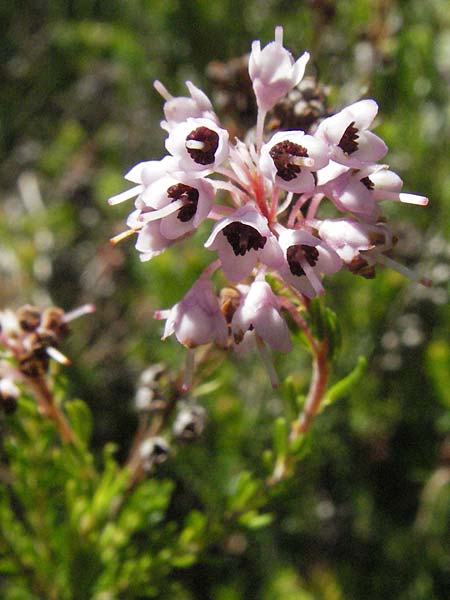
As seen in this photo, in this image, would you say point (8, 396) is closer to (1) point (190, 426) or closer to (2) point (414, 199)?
(1) point (190, 426)

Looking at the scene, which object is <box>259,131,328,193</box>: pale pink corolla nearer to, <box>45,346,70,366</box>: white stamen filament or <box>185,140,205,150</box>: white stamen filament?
<box>185,140,205,150</box>: white stamen filament

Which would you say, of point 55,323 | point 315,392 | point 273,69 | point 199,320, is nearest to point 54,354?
point 55,323

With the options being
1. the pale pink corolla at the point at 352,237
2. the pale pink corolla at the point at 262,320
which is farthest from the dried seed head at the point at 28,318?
the pale pink corolla at the point at 352,237

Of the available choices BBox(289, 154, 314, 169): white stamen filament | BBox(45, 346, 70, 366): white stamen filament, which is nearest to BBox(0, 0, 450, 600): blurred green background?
BBox(45, 346, 70, 366): white stamen filament

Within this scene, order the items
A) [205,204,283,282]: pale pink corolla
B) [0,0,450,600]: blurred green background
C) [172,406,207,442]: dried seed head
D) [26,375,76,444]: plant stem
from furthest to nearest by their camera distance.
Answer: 1. [0,0,450,600]: blurred green background
2. [172,406,207,442]: dried seed head
3. [26,375,76,444]: plant stem
4. [205,204,283,282]: pale pink corolla

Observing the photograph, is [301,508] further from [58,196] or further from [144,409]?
[58,196]

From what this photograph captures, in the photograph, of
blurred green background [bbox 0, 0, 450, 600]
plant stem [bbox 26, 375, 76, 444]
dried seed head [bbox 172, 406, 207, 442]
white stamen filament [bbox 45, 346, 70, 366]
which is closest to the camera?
white stamen filament [bbox 45, 346, 70, 366]

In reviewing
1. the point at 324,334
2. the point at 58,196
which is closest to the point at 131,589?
the point at 324,334
